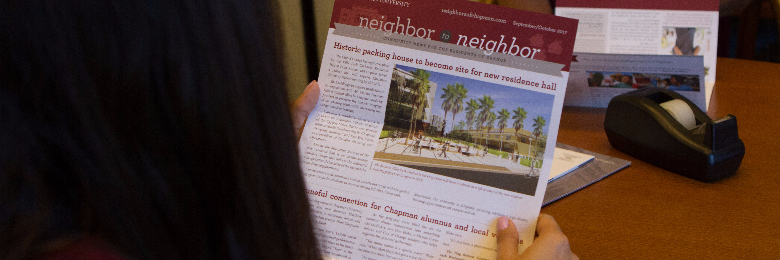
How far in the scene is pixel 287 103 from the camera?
0.38 m

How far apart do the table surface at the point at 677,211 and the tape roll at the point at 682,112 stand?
78mm

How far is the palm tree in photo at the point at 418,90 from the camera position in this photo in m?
0.58

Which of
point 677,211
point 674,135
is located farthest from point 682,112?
point 677,211

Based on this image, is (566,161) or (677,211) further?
(566,161)

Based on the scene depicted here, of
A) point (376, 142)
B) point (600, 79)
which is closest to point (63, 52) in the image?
point (376, 142)

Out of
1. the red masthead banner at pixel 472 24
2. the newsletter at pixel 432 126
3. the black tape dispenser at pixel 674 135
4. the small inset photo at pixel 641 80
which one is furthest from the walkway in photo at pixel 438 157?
the small inset photo at pixel 641 80

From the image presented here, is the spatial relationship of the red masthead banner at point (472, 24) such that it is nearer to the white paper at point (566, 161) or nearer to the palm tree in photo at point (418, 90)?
the palm tree in photo at point (418, 90)

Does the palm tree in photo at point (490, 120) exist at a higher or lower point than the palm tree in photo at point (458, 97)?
lower

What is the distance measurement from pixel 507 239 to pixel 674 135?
1.16ft

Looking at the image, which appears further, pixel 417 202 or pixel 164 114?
pixel 417 202

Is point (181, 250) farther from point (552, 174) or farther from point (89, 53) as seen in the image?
point (552, 174)

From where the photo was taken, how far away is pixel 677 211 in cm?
64

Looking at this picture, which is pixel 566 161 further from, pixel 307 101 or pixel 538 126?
pixel 307 101

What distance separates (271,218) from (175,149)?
92mm
